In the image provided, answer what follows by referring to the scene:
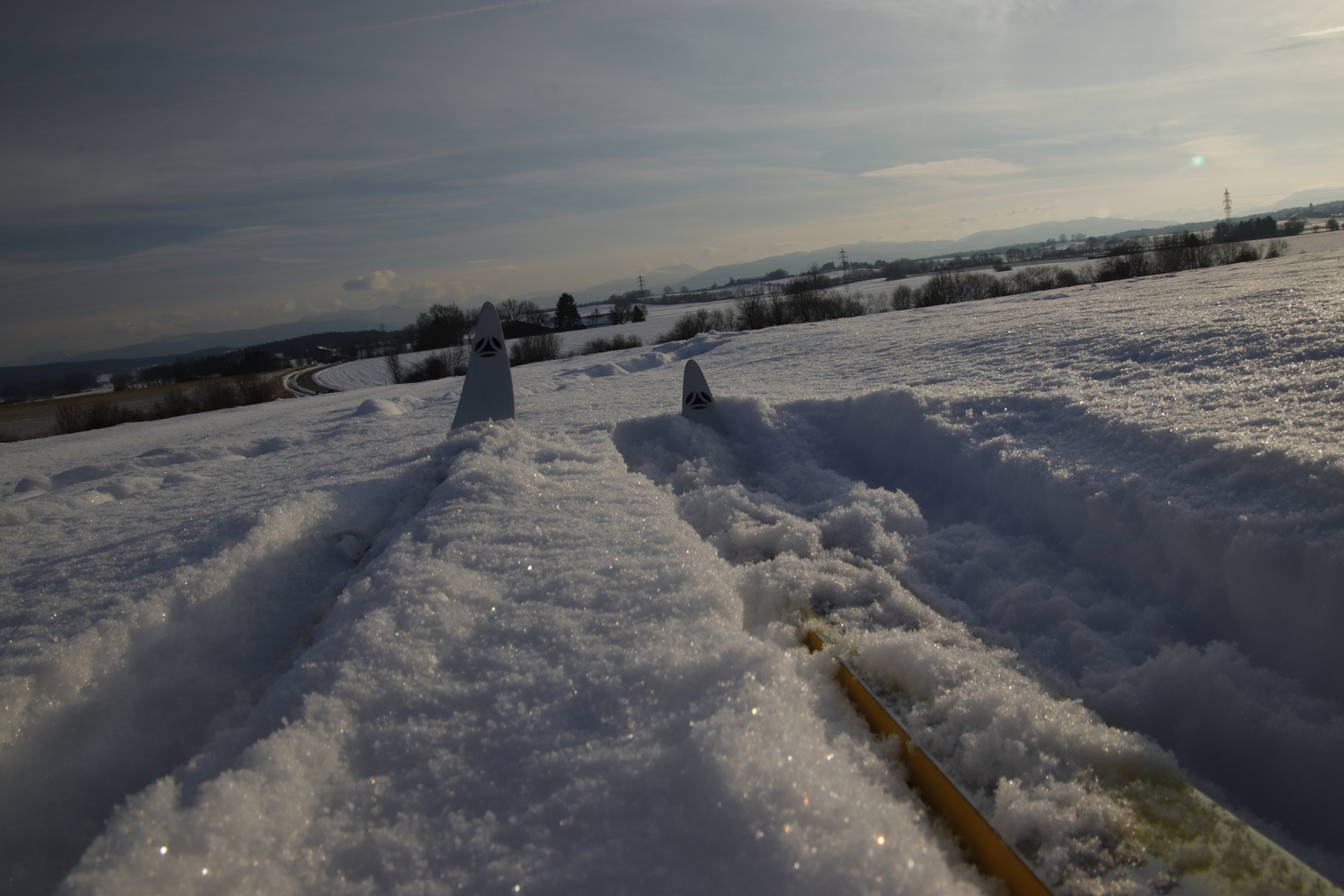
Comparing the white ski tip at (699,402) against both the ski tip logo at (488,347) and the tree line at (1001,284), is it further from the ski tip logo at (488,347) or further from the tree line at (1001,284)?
the tree line at (1001,284)

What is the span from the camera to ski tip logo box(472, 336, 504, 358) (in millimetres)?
6677

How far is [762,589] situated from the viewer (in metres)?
3.13

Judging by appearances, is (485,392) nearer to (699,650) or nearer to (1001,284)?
(699,650)

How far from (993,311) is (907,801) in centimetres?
1220

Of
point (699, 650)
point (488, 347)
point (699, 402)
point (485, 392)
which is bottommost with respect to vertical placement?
point (699, 650)

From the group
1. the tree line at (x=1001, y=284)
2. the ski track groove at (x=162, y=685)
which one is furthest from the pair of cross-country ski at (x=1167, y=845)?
the tree line at (x=1001, y=284)

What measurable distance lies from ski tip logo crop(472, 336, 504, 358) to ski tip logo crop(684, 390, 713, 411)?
223 centimetres

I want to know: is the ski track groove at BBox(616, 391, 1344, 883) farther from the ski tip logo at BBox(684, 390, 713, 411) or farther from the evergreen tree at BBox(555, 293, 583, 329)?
the evergreen tree at BBox(555, 293, 583, 329)

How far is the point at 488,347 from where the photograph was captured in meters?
6.71

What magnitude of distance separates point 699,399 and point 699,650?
408 cm

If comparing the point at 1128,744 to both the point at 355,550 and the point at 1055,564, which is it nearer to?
the point at 1055,564

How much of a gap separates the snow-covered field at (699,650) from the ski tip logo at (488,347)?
1.78m

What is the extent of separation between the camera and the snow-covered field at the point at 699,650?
5.16ft

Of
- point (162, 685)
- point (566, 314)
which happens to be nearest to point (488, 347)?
point (162, 685)
